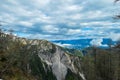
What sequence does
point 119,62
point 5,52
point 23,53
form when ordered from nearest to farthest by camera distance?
point 5,52
point 23,53
point 119,62

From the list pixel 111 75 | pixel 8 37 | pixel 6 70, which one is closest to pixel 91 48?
pixel 111 75

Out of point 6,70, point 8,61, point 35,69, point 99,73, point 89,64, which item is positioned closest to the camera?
point 6,70

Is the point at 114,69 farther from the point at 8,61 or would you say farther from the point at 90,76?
the point at 8,61

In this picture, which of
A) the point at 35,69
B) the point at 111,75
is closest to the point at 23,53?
the point at 111,75

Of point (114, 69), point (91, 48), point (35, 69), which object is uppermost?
point (91, 48)

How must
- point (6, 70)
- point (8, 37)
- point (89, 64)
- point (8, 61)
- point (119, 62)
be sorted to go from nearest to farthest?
point (6, 70) → point (8, 61) → point (8, 37) → point (119, 62) → point (89, 64)

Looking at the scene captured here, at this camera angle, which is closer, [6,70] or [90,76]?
[6,70]

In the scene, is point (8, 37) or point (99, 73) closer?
point (8, 37)

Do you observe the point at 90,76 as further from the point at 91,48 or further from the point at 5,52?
the point at 5,52

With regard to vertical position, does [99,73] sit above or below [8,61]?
below
